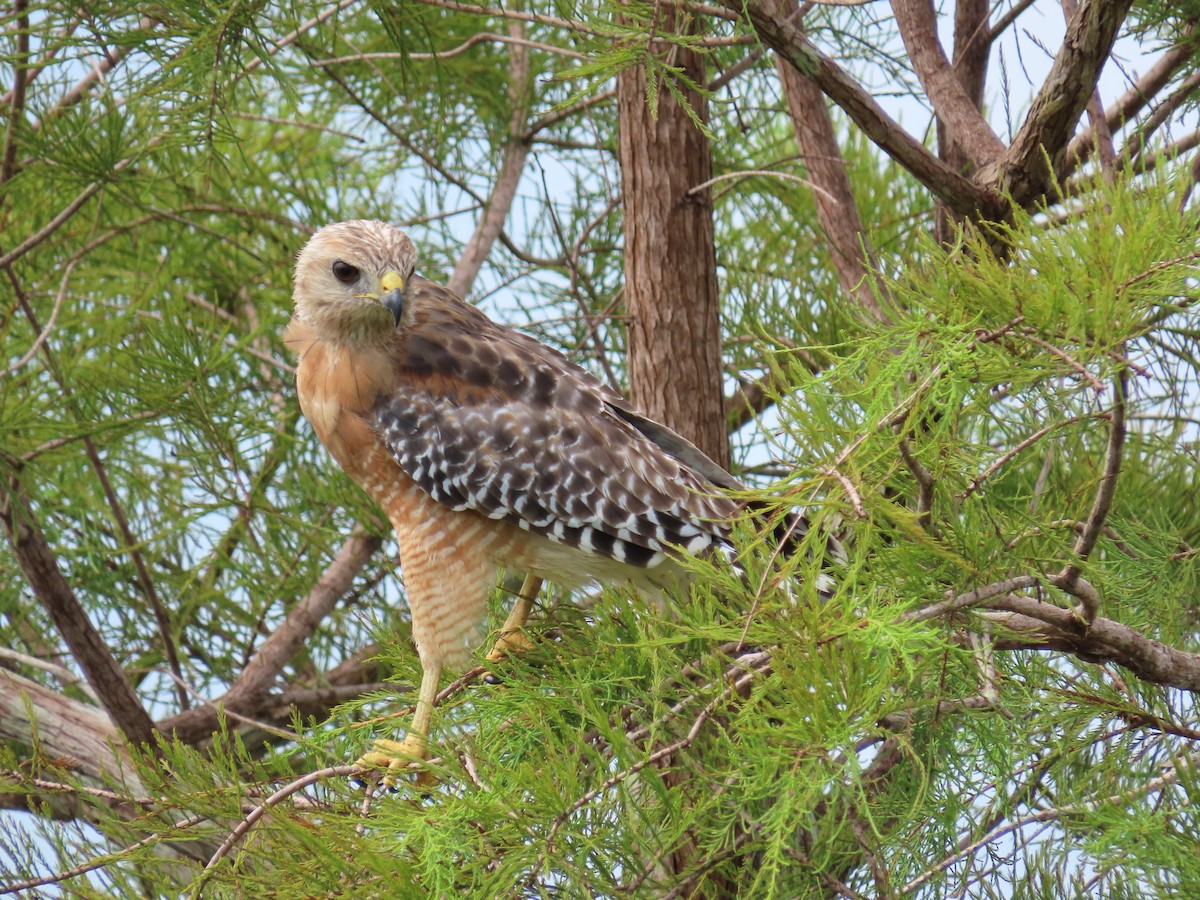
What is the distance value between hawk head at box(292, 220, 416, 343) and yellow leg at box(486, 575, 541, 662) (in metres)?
0.84

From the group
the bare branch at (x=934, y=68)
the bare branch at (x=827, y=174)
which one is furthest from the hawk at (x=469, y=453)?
the bare branch at (x=934, y=68)

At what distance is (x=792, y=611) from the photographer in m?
2.03

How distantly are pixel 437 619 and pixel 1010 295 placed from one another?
211 centimetres

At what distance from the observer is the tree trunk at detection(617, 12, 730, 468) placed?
433 cm

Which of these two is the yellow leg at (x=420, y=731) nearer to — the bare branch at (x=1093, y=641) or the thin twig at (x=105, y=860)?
the thin twig at (x=105, y=860)

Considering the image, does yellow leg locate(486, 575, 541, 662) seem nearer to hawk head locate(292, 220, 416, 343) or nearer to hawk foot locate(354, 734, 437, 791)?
hawk foot locate(354, 734, 437, 791)

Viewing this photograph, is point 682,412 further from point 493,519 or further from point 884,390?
point 884,390

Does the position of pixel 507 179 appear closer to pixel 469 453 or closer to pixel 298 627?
pixel 298 627

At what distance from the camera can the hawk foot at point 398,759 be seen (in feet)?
8.44

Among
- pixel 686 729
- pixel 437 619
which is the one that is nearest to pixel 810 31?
pixel 437 619

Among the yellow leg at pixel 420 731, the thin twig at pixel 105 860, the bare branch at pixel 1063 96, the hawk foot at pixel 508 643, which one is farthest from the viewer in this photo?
the hawk foot at pixel 508 643

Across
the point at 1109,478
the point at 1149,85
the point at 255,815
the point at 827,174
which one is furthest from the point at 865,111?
the point at 255,815

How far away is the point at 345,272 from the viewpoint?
152 inches

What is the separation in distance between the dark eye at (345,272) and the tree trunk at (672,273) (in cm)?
95
